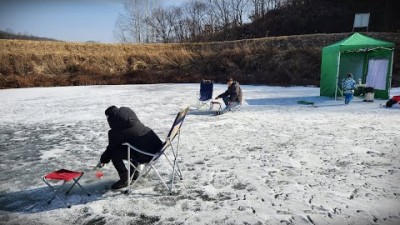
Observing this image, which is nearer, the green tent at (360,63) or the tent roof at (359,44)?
the tent roof at (359,44)

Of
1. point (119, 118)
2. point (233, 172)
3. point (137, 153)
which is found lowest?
point (233, 172)

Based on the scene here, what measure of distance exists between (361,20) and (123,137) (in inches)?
1143

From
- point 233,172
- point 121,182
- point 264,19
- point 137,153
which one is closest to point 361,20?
point 264,19

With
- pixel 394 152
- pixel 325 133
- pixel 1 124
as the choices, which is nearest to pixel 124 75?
pixel 1 124

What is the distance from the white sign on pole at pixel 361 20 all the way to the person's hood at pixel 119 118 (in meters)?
28.8

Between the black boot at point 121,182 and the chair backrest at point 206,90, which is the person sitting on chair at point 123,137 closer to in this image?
the black boot at point 121,182

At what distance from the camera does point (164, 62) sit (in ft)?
87.2

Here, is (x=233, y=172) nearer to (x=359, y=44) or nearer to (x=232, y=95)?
(x=232, y=95)

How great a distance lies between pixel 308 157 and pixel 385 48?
8.99 meters

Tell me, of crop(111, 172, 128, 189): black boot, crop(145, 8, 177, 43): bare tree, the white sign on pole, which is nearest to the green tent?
crop(111, 172, 128, 189): black boot

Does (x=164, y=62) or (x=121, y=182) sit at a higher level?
(x=164, y=62)

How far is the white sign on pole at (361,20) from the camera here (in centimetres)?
2678

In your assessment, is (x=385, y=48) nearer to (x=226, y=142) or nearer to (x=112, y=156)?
(x=226, y=142)

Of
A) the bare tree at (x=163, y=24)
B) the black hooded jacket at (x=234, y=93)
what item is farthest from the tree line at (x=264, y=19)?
the black hooded jacket at (x=234, y=93)
